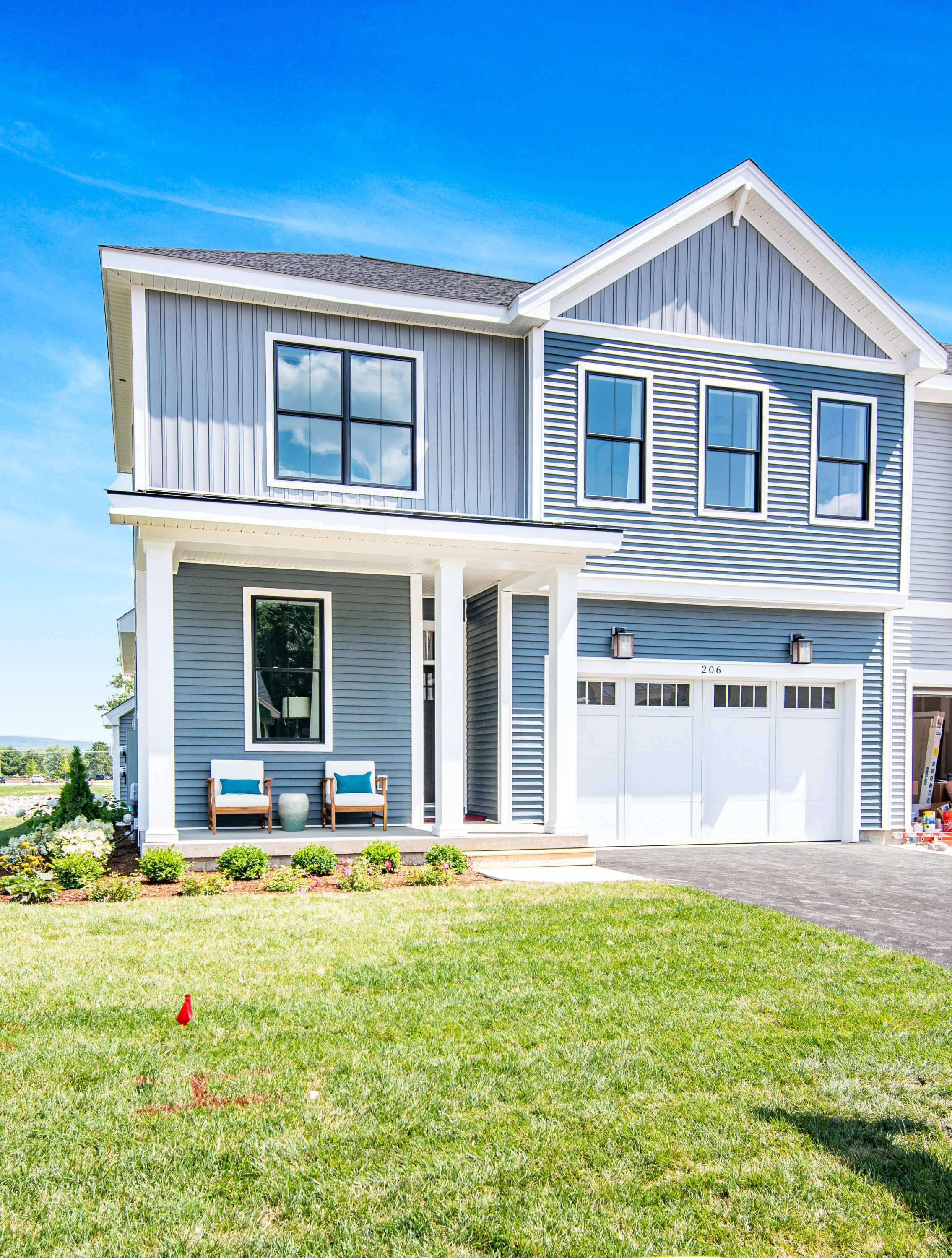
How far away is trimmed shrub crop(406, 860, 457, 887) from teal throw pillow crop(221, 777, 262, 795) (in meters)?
2.52

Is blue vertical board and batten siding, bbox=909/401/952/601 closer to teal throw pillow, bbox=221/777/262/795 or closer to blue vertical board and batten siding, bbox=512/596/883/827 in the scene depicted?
blue vertical board and batten siding, bbox=512/596/883/827

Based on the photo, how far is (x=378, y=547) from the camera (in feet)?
33.7

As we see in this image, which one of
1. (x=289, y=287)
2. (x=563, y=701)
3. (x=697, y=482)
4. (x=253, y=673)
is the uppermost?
(x=289, y=287)

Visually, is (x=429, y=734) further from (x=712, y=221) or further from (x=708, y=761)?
(x=712, y=221)

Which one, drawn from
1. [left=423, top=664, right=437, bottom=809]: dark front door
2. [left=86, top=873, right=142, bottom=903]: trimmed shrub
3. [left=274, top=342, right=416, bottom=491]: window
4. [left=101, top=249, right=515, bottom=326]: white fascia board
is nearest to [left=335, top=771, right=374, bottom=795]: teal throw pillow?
[left=423, top=664, right=437, bottom=809]: dark front door

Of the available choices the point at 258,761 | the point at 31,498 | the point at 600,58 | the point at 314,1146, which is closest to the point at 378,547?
the point at 258,761

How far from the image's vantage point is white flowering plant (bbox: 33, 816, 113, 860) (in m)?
9.09

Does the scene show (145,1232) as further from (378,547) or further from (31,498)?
(31,498)

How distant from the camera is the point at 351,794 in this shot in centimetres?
1114

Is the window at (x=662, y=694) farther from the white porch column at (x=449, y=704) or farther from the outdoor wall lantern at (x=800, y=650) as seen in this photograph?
the white porch column at (x=449, y=704)

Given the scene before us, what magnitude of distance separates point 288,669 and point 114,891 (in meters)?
3.95

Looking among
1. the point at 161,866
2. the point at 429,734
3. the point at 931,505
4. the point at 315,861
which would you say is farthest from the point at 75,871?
the point at 931,505

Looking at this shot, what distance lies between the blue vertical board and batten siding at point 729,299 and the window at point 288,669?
522 cm

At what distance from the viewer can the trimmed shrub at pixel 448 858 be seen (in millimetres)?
9422
